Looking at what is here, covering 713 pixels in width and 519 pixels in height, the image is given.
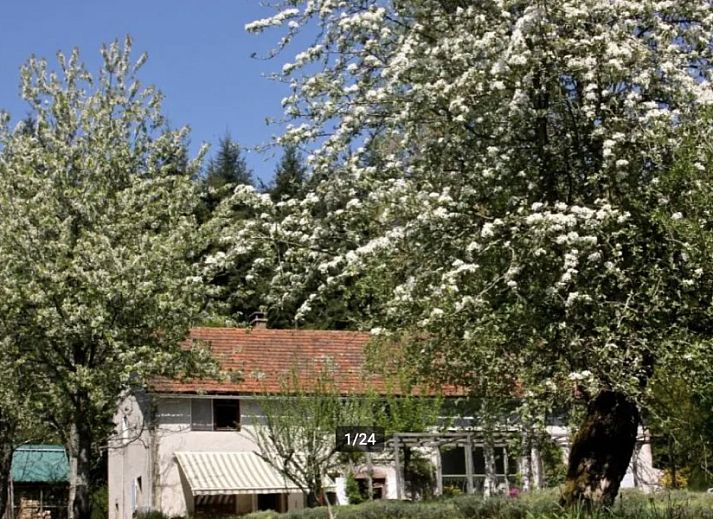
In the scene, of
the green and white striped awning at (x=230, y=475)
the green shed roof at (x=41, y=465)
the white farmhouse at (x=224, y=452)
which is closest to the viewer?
the green and white striped awning at (x=230, y=475)

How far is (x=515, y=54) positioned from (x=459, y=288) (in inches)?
105

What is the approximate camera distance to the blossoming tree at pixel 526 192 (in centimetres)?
1143

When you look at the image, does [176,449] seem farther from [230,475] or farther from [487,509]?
[487,509]

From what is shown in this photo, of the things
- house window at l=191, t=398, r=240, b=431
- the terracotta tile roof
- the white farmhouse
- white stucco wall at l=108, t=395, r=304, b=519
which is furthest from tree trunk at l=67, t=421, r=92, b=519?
house window at l=191, t=398, r=240, b=431

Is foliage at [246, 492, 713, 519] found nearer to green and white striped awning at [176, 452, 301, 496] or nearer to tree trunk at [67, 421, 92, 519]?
tree trunk at [67, 421, 92, 519]

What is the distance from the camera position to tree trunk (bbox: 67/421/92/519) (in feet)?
72.0

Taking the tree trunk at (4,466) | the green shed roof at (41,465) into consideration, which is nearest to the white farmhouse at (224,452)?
the tree trunk at (4,466)

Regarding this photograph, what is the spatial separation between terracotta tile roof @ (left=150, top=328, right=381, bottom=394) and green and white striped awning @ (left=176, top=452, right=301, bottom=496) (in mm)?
2281

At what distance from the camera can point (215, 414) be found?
3653 cm

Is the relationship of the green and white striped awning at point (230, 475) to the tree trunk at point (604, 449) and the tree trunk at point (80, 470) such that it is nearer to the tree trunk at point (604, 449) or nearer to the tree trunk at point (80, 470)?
the tree trunk at point (80, 470)

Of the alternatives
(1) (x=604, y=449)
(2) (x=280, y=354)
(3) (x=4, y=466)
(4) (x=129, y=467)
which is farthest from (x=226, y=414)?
(1) (x=604, y=449)

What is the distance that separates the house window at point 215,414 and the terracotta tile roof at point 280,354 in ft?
2.76

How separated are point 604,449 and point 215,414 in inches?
971

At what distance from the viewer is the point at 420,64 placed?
12195mm
